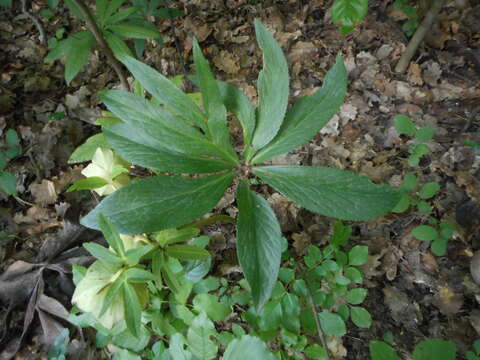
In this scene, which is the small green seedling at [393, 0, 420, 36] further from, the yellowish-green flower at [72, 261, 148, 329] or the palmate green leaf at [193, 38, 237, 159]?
the yellowish-green flower at [72, 261, 148, 329]

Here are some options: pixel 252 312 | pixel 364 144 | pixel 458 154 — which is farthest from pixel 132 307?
pixel 458 154

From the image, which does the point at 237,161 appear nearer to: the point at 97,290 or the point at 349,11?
the point at 97,290

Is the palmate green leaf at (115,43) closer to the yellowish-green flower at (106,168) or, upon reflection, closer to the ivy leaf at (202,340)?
the yellowish-green flower at (106,168)

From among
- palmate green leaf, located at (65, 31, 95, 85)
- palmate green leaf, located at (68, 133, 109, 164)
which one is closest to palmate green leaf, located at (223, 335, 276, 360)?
palmate green leaf, located at (68, 133, 109, 164)

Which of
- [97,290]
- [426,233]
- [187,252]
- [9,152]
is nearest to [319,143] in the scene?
[426,233]

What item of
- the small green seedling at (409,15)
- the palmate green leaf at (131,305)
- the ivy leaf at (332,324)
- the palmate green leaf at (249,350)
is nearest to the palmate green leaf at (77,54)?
the palmate green leaf at (131,305)

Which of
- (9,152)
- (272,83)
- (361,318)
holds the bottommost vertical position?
(361,318)

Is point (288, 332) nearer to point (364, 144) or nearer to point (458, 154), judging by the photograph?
point (364, 144)
